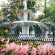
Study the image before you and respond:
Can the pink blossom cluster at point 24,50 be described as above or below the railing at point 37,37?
above

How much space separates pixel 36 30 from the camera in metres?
28.2

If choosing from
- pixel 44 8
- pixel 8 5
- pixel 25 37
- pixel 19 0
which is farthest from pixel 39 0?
pixel 25 37

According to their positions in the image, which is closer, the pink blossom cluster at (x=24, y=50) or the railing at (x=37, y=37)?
the pink blossom cluster at (x=24, y=50)

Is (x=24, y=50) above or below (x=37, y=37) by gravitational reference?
above

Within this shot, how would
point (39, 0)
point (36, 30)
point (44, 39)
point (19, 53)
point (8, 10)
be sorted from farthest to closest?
point (39, 0), point (8, 10), point (36, 30), point (44, 39), point (19, 53)

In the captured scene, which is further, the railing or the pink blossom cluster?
the railing

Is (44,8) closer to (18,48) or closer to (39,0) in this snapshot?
(39,0)

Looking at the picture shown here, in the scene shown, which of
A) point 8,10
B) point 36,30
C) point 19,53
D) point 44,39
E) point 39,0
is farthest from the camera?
point 39,0

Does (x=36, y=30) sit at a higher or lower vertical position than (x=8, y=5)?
lower

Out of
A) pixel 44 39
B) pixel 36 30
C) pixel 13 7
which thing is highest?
pixel 13 7

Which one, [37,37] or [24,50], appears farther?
[37,37]

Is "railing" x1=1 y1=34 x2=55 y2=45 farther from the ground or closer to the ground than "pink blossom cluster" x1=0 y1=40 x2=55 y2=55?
closer to the ground

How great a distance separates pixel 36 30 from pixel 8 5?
7.84 metres

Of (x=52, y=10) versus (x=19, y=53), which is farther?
(x=52, y=10)
